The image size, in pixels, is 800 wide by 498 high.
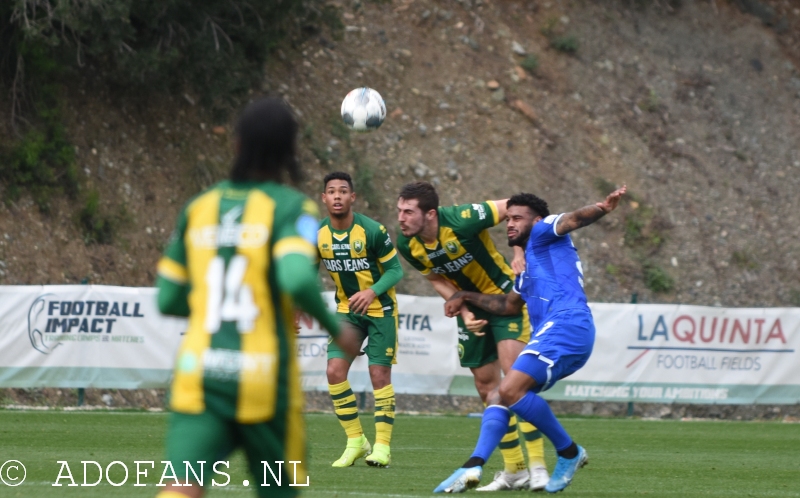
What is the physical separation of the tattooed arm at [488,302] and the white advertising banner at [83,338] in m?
6.59

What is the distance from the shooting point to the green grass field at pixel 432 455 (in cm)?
732

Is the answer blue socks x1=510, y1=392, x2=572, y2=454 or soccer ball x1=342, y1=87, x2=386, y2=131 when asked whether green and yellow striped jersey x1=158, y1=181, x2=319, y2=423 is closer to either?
blue socks x1=510, y1=392, x2=572, y2=454

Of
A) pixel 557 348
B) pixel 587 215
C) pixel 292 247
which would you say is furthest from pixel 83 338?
pixel 292 247

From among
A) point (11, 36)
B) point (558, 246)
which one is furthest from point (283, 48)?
point (558, 246)

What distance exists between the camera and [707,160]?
25.7 metres

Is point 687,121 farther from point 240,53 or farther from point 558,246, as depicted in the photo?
point 558,246

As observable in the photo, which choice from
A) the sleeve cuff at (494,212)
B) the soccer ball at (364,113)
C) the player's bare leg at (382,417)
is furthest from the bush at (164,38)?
the sleeve cuff at (494,212)

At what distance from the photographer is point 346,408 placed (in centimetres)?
917

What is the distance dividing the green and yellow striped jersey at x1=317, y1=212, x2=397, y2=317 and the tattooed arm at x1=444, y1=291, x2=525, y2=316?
978mm

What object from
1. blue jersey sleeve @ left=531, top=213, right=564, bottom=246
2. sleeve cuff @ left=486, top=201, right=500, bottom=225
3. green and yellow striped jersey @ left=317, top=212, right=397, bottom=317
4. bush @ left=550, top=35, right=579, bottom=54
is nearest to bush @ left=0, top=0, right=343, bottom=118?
bush @ left=550, top=35, right=579, bottom=54

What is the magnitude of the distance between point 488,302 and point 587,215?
165 cm

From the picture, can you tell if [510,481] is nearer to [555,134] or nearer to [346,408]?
[346,408]

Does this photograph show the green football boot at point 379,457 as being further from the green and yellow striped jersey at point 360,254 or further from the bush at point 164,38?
the bush at point 164,38

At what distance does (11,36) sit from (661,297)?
14.0m
